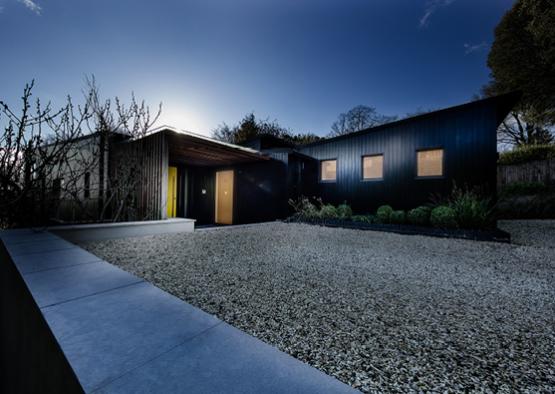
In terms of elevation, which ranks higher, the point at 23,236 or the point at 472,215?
the point at 472,215

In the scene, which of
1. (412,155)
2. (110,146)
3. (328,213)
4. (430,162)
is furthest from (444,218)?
(110,146)

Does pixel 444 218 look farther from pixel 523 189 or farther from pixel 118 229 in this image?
pixel 523 189

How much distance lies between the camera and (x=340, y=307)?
1559 mm

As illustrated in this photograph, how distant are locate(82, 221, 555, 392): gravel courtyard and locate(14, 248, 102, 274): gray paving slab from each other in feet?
1.34

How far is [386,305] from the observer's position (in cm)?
161

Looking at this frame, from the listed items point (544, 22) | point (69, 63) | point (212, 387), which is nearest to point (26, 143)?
point (69, 63)

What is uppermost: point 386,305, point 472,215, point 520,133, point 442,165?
point 520,133

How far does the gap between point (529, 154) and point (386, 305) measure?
42.1 feet

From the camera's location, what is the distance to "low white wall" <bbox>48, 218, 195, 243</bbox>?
3486mm

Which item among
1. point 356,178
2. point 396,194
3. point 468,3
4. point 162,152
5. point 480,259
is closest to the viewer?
point 480,259

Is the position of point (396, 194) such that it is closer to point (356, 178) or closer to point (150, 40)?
point (356, 178)

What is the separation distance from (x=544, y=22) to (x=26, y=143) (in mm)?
14928

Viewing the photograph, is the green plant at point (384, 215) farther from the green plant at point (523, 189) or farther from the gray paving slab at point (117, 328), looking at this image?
the green plant at point (523, 189)

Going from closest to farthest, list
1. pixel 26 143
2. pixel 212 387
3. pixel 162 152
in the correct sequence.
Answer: pixel 212 387
pixel 26 143
pixel 162 152
